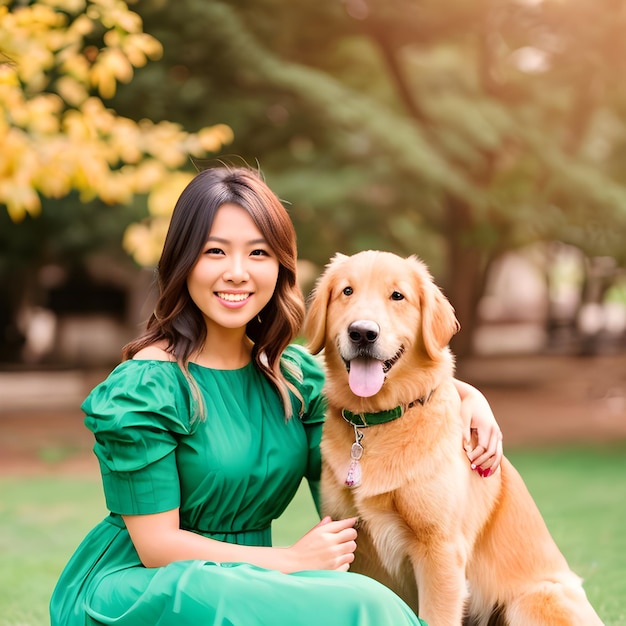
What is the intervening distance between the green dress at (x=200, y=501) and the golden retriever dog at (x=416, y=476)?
26 cm

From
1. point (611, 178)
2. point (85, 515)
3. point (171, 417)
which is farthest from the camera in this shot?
point (611, 178)

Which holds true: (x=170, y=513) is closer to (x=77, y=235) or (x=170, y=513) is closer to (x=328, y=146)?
(x=328, y=146)

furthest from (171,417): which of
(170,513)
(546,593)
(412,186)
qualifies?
(412,186)

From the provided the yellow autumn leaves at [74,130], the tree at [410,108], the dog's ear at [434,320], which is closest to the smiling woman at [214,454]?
the dog's ear at [434,320]

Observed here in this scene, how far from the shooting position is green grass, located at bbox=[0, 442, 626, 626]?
4777 millimetres

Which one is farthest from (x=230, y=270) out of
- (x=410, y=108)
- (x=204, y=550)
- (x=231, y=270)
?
(x=410, y=108)

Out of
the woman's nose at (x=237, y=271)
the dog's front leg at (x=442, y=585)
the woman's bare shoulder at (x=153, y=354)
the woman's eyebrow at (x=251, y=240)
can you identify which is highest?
the woman's eyebrow at (x=251, y=240)

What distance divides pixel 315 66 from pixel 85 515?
25.0ft

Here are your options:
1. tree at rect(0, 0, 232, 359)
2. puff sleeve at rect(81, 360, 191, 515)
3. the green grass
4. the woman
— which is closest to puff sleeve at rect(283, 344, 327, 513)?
the woman

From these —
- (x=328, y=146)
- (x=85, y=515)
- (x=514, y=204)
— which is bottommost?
(x=85, y=515)

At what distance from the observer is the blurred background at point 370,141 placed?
10.3 m

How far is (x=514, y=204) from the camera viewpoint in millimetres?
11047

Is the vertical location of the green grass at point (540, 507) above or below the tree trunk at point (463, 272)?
below

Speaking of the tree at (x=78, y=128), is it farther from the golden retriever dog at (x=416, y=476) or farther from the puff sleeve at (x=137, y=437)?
the golden retriever dog at (x=416, y=476)
